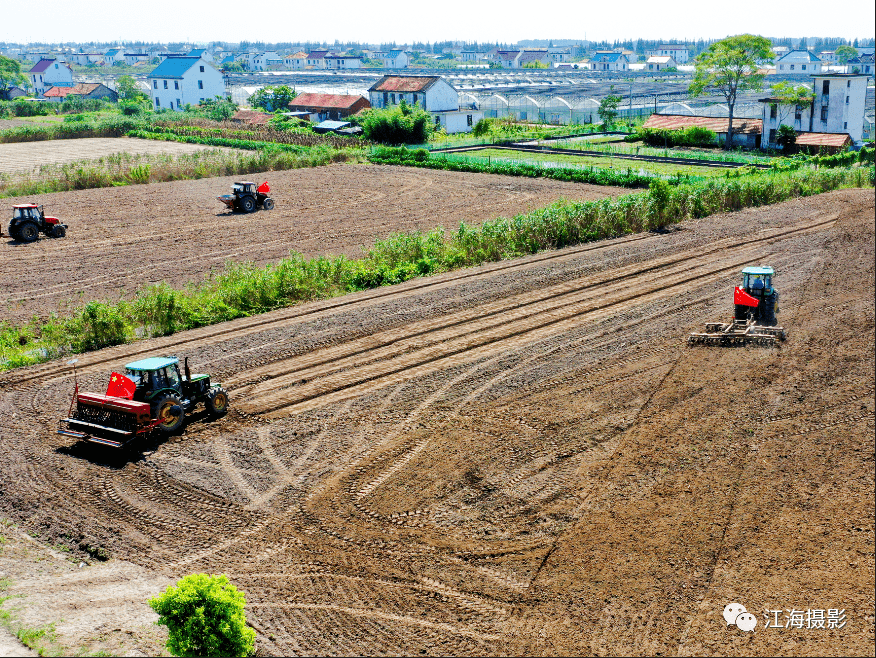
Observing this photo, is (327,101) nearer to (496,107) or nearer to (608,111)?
(496,107)

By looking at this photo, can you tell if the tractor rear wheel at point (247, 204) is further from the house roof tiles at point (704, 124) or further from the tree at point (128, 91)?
the tree at point (128, 91)

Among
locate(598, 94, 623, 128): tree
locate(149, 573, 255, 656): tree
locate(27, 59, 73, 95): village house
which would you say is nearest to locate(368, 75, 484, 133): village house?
locate(598, 94, 623, 128): tree

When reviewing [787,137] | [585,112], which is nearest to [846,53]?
[585,112]

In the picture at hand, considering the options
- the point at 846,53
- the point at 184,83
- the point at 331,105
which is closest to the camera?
the point at 331,105

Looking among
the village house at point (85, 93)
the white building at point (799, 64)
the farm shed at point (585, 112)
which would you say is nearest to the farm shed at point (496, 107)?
the farm shed at point (585, 112)

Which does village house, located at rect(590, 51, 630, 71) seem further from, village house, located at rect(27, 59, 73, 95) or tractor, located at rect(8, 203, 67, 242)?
tractor, located at rect(8, 203, 67, 242)
